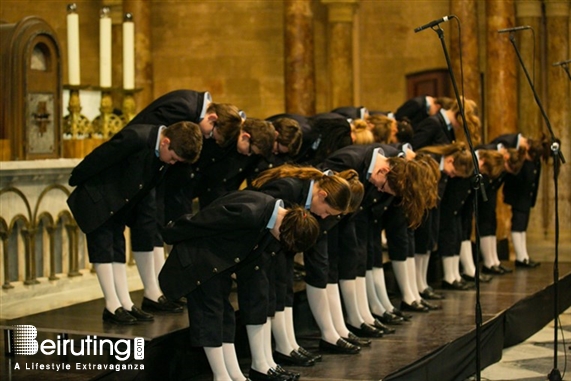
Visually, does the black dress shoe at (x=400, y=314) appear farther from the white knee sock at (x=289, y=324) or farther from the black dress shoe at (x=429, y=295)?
the white knee sock at (x=289, y=324)

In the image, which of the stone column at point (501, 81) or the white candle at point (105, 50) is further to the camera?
the stone column at point (501, 81)

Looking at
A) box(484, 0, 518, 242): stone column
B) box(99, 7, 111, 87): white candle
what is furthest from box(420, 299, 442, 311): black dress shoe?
box(484, 0, 518, 242): stone column

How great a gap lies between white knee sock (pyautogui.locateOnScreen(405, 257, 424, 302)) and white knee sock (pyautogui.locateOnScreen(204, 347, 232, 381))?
9.40 ft

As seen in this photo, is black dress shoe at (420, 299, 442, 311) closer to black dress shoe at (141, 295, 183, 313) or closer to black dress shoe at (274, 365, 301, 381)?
black dress shoe at (141, 295, 183, 313)

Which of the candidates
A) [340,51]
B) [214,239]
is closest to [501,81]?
[340,51]

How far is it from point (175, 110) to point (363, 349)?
1.87 m

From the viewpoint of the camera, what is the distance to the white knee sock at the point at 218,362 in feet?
19.5

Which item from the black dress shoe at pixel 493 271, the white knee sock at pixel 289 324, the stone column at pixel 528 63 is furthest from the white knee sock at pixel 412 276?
the stone column at pixel 528 63

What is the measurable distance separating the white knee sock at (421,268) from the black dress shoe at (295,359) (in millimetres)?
2458

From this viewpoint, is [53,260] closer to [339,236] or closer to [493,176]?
[339,236]

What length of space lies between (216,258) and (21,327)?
Result: 1.12 metres

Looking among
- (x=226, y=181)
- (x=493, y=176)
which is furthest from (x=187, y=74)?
(x=226, y=181)

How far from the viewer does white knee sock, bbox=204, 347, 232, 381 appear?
5.95m

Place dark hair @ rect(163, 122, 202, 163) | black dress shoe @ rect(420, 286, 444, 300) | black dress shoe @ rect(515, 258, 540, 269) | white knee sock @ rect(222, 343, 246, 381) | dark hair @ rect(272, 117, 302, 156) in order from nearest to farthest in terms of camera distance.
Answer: white knee sock @ rect(222, 343, 246, 381) → dark hair @ rect(163, 122, 202, 163) → dark hair @ rect(272, 117, 302, 156) → black dress shoe @ rect(420, 286, 444, 300) → black dress shoe @ rect(515, 258, 540, 269)
